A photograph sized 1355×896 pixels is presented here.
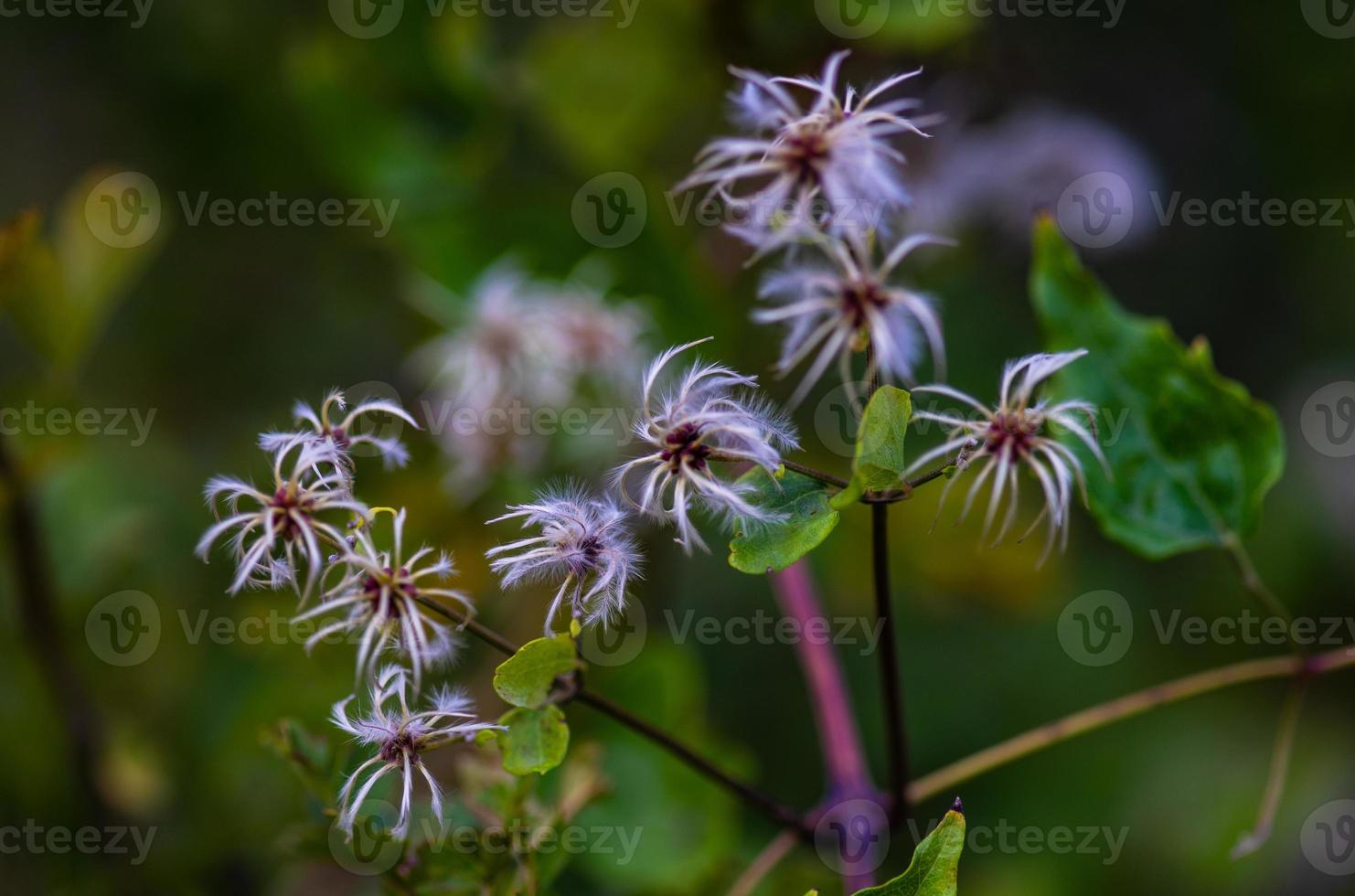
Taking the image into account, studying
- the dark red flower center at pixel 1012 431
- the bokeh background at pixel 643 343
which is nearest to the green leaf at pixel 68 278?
the bokeh background at pixel 643 343

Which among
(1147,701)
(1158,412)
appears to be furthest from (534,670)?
(1158,412)

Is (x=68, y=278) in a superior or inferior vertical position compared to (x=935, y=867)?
superior

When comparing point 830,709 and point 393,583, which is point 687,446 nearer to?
point 393,583

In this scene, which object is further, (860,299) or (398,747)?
(860,299)

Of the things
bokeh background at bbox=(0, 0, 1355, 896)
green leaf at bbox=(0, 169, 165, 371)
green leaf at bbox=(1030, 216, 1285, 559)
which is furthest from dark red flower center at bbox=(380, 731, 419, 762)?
green leaf at bbox=(0, 169, 165, 371)

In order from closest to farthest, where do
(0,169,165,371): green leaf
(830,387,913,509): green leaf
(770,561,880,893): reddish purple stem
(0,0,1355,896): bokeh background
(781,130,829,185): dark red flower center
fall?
(830,387,913,509): green leaf, (781,130,829,185): dark red flower center, (770,561,880,893): reddish purple stem, (0,169,165,371): green leaf, (0,0,1355,896): bokeh background

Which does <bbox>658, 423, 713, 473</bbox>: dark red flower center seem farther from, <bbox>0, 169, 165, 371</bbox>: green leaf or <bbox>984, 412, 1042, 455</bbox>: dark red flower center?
<bbox>0, 169, 165, 371</bbox>: green leaf
